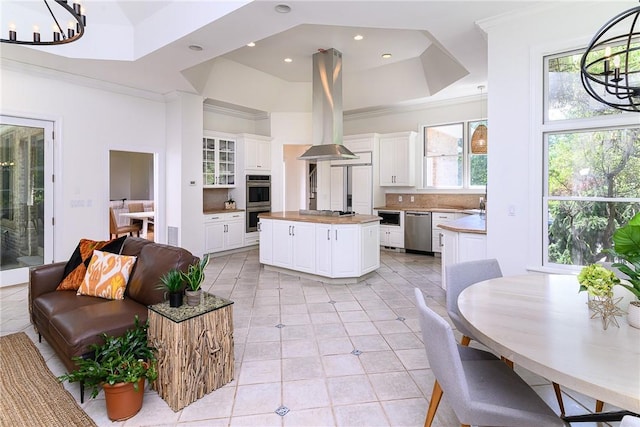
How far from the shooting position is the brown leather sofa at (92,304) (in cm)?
216

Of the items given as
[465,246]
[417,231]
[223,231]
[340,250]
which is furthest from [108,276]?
[417,231]

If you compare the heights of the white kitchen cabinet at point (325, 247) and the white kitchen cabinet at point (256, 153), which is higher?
the white kitchen cabinet at point (256, 153)

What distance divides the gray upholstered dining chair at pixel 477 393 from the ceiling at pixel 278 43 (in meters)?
2.88

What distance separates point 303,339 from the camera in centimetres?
302

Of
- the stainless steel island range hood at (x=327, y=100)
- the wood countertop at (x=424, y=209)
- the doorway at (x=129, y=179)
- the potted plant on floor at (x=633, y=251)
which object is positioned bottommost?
the potted plant on floor at (x=633, y=251)

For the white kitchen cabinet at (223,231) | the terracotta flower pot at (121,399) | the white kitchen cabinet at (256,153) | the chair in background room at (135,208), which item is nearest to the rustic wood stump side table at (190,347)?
the terracotta flower pot at (121,399)

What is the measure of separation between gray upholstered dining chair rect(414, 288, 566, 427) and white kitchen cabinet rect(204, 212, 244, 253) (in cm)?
551

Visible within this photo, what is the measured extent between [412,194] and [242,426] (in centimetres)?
618

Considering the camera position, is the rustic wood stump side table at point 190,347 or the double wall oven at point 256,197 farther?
the double wall oven at point 256,197

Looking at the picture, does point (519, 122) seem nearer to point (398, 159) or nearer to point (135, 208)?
point (398, 159)

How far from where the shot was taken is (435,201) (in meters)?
7.05

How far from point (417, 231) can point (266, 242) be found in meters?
3.08

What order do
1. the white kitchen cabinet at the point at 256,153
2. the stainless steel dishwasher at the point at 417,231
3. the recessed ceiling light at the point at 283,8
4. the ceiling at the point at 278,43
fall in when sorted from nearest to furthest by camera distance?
the recessed ceiling light at the point at 283,8 → the ceiling at the point at 278,43 → the stainless steel dishwasher at the point at 417,231 → the white kitchen cabinet at the point at 256,153

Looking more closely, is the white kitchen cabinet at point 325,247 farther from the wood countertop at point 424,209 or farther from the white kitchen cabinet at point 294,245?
the wood countertop at point 424,209
